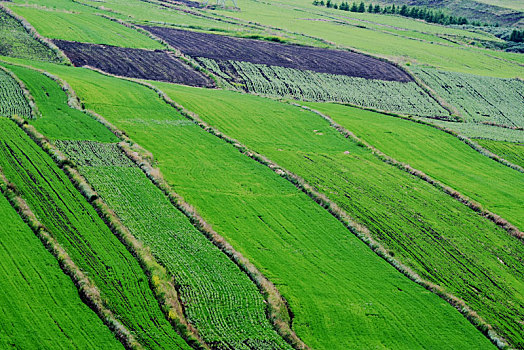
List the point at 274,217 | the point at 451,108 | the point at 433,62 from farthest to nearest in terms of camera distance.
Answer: the point at 433,62 < the point at 451,108 < the point at 274,217

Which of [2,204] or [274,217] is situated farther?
[274,217]

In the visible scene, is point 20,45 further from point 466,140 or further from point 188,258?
point 466,140

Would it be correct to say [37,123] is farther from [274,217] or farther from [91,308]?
[91,308]

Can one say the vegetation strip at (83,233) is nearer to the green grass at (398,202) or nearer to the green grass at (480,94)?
the green grass at (398,202)

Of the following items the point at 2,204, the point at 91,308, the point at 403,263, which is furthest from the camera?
the point at 403,263

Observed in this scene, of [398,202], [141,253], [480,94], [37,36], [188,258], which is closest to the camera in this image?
[141,253]

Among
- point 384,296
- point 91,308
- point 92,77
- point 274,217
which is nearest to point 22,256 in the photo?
point 91,308

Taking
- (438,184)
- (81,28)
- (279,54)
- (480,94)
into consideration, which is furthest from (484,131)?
(81,28)
